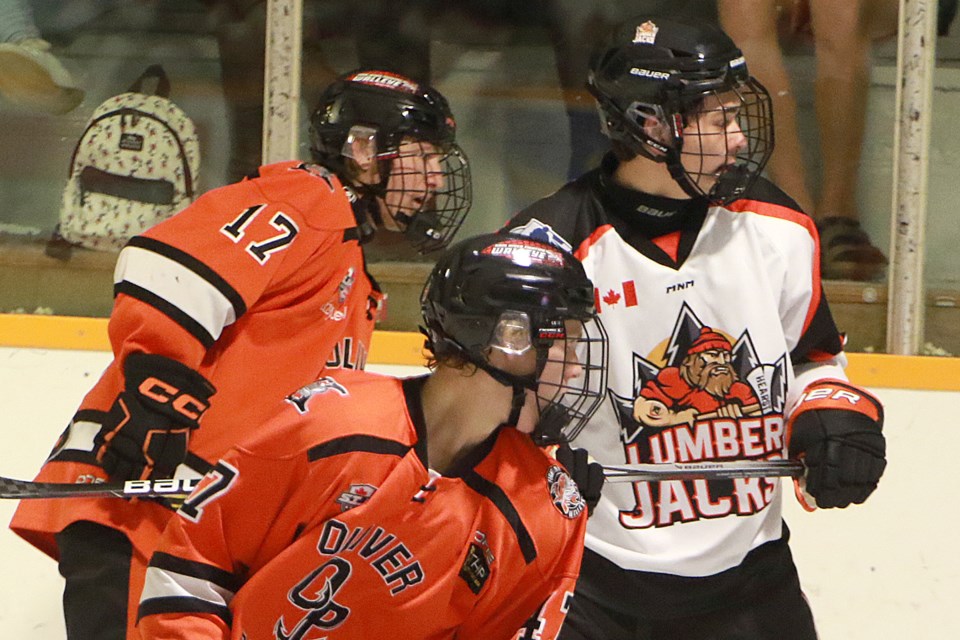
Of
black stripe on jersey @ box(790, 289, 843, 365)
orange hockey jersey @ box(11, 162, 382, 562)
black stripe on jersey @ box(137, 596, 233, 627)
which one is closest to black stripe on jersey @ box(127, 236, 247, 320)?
orange hockey jersey @ box(11, 162, 382, 562)

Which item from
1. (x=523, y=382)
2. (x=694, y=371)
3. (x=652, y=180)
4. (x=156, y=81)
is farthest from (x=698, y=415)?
(x=156, y=81)

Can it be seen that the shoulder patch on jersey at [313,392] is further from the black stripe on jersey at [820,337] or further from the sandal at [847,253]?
the sandal at [847,253]

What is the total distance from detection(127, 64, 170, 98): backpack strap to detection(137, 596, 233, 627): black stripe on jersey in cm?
177

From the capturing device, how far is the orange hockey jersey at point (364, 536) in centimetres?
152

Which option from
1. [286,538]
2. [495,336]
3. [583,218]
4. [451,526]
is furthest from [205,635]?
[583,218]

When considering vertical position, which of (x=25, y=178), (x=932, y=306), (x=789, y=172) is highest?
(x=25, y=178)

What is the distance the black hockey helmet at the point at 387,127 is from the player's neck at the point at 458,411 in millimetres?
531

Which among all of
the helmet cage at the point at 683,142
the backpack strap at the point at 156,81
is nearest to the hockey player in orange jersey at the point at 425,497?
the helmet cage at the point at 683,142

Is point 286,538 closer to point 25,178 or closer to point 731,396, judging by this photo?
point 731,396

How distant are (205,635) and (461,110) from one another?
1838 mm

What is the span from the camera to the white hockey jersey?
1897mm

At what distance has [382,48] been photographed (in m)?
3.10

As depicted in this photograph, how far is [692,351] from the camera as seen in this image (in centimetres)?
190

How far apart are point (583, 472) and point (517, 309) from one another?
29cm
